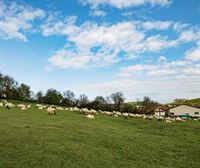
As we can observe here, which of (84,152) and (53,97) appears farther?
(53,97)

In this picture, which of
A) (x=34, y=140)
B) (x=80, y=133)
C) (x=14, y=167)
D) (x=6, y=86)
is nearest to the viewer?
(x=14, y=167)

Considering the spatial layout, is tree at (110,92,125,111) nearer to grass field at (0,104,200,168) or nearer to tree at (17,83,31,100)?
tree at (17,83,31,100)

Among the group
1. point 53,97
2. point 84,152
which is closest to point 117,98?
point 53,97

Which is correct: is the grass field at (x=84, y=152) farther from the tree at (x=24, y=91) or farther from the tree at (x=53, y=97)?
the tree at (x=24, y=91)

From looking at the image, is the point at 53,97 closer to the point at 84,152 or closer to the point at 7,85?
the point at 7,85

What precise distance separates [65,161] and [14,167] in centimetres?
213

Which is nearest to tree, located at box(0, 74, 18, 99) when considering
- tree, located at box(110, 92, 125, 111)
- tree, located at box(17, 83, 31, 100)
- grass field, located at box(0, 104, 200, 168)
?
tree, located at box(17, 83, 31, 100)

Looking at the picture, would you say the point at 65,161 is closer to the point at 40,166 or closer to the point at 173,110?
the point at 40,166

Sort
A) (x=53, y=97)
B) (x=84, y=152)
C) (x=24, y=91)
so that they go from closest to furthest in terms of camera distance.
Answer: (x=84, y=152)
(x=53, y=97)
(x=24, y=91)

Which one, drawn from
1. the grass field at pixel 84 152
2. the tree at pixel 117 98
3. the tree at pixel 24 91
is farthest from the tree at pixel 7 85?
the grass field at pixel 84 152

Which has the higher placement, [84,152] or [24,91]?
[24,91]

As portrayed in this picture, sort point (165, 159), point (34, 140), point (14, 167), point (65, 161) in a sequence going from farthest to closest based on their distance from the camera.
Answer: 1. point (34, 140)
2. point (165, 159)
3. point (65, 161)
4. point (14, 167)

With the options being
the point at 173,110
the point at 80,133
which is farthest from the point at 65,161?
the point at 173,110

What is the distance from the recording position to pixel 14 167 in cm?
1081
